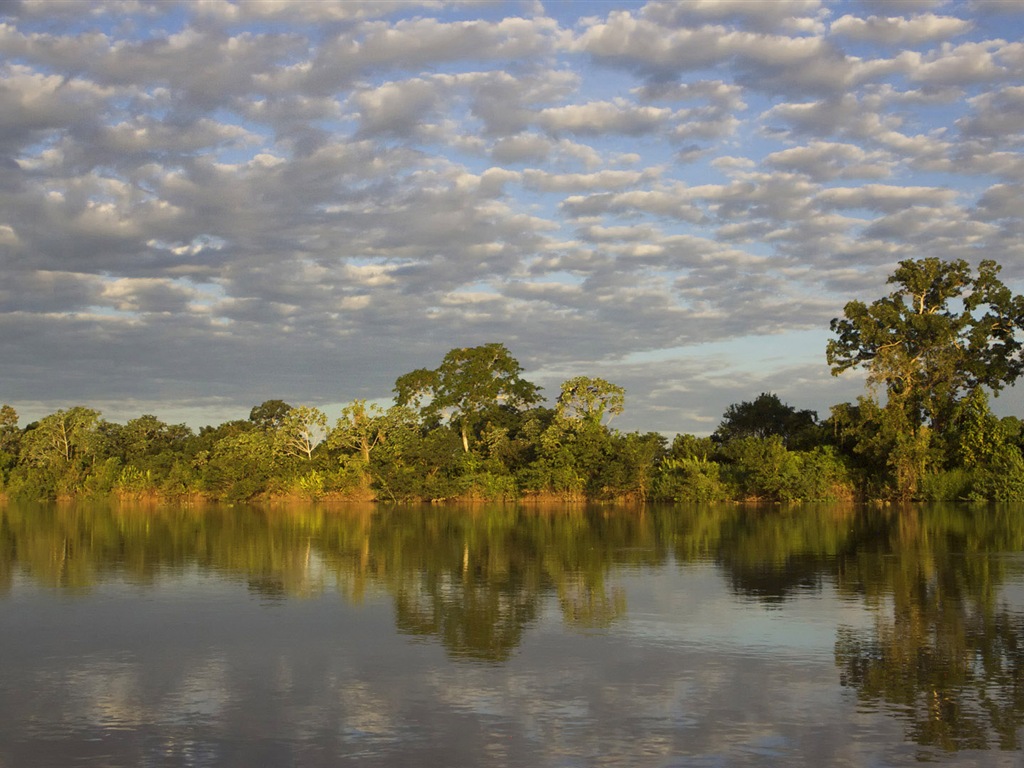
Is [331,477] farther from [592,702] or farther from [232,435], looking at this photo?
[592,702]

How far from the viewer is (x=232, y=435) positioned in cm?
Result: 6138

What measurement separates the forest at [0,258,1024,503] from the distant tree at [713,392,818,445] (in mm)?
85

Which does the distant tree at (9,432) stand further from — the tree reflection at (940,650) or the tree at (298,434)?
the tree reflection at (940,650)

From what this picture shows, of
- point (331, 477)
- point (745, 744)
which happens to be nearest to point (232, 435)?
point (331, 477)

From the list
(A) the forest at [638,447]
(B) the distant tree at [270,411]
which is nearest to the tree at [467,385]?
(A) the forest at [638,447]

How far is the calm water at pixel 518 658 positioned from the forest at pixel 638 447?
25.6 metres

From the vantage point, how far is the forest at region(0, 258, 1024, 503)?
4853 centimetres

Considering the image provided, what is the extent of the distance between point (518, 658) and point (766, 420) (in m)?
51.9

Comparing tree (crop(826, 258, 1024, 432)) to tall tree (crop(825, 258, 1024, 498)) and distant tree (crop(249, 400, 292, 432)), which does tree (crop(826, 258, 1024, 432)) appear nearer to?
tall tree (crop(825, 258, 1024, 498))

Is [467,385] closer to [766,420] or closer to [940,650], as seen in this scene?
[766,420]

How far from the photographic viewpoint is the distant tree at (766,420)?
5978cm

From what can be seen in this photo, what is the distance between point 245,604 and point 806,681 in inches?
352

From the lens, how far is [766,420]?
6103 cm

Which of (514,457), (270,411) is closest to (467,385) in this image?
(514,457)
